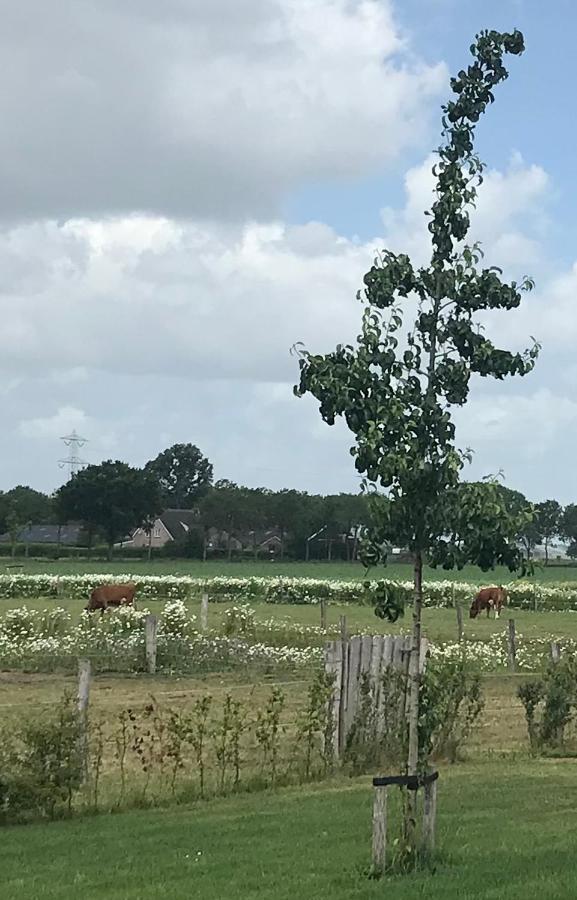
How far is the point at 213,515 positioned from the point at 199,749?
4203 inches

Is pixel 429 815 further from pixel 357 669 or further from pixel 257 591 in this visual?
pixel 257 591

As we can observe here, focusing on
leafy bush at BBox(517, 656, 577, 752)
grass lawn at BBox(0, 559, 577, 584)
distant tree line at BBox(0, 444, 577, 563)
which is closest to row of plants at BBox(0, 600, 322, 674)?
leafy bush at BBox(517, 656, 577, 752)

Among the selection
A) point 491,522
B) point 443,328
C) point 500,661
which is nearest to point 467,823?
point 491,522

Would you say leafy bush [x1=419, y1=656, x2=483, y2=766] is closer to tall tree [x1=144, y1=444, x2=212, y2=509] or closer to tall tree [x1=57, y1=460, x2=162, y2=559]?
tall tree [x1=57, y1=460, x2=162, y2=559]

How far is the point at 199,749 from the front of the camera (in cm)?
1327

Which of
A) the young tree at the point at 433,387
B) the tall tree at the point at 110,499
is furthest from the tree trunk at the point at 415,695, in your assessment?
the tall tree at the point at 110,499

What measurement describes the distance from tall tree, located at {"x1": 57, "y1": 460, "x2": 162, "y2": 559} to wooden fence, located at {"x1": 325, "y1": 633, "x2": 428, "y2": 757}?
91.1 m

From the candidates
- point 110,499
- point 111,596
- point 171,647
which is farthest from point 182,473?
point 171,647

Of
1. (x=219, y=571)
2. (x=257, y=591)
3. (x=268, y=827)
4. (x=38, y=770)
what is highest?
(x=219, y=571)

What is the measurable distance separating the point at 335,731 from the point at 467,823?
451cm

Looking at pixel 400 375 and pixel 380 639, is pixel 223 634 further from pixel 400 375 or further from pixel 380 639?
pixel 400 375

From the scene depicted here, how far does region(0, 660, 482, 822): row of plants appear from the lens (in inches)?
480

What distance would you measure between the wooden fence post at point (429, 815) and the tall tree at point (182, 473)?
502 feet

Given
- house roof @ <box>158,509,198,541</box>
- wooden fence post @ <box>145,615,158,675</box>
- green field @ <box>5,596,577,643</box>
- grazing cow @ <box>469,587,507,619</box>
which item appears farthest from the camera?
house roof @ <box>158,509,198,541</box>
